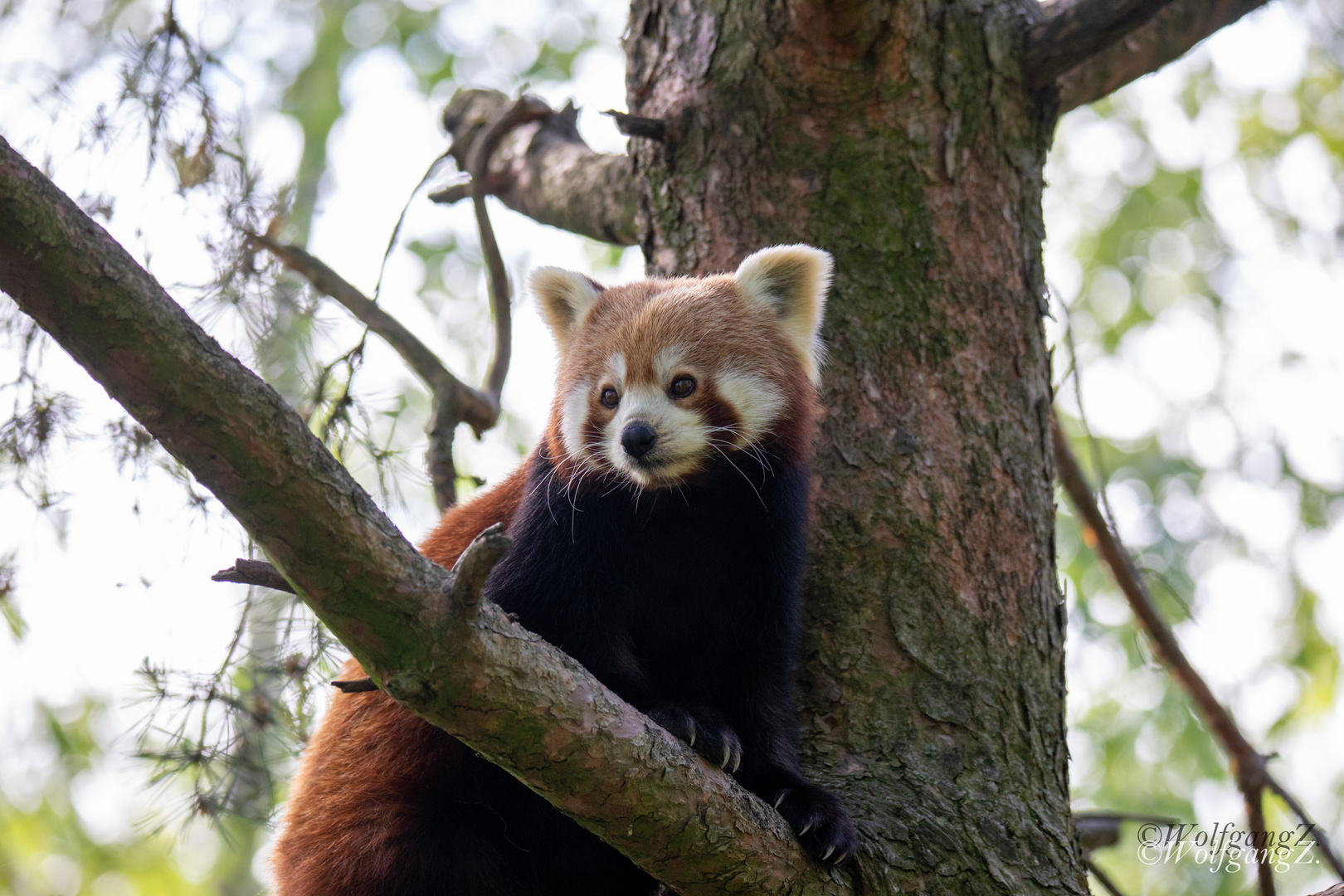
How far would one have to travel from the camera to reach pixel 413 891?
2889 mm

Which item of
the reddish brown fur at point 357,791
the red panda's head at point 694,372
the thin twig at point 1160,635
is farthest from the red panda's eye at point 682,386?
the thin twig at point 1160,635

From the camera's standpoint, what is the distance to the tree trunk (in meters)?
3.17

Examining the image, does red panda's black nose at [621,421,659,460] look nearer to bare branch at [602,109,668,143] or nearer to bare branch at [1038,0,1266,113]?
bare branch at [602,109,668,143]

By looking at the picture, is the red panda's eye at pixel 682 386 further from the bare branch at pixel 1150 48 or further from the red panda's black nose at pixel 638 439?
the bare branch at pixel 1150 48

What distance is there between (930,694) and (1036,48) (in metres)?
2.52

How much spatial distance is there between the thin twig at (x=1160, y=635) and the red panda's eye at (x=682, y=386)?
1.50 m

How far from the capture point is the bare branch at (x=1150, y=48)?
4398 mm

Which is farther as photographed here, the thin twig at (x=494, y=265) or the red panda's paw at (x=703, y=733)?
the thin twig at (x=494, y=265)

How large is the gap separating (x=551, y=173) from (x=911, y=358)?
2407 millimetres

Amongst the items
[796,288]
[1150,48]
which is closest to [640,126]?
[796,288]

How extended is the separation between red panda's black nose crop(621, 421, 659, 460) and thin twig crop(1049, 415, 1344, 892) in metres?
1.73

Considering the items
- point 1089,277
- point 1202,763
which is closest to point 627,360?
point 1202,763

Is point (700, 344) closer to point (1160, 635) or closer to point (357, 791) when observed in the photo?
point (357, 791)

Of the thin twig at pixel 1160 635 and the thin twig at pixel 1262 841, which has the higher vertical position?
the thin twig at pixel 1160 635
